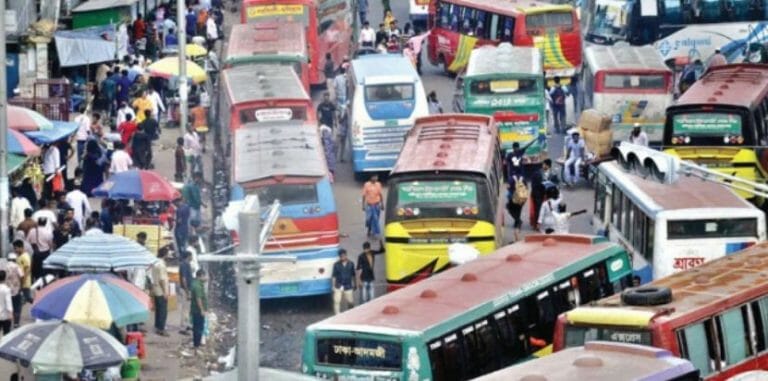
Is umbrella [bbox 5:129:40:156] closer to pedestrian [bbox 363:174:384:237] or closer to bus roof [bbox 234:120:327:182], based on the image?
bus roof [bbox 234:120:327:182]

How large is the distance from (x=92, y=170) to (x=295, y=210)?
5888 millimetres

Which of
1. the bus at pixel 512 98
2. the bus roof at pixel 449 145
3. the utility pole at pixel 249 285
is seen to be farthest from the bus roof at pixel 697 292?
the bus at pixel 512 98

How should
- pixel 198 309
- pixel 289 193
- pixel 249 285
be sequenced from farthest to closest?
1. pixel 289 193
2. pixel 198 309
3. pixel 249 285

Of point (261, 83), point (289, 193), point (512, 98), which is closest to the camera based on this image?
point (289, 193)

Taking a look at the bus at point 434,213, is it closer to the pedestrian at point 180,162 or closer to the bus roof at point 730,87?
the bus roof at point 730,87

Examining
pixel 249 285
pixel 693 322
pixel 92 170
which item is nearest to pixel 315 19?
pixel 92 170

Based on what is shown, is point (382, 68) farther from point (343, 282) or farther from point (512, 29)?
point (343, 282)

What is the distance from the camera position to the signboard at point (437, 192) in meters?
33.6

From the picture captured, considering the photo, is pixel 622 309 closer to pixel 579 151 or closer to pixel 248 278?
pixel 248 278

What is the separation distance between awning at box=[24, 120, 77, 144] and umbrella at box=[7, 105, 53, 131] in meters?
0.18

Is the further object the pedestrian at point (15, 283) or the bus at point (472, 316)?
the pedestrian at point (15, 283)

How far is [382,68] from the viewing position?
145 ft

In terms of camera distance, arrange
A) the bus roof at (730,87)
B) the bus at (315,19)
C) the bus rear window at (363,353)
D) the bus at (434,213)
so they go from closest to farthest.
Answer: the bus rear window at (363,353)
the bus at (434,213)
the bus roof at (730,87)
the bus at (315,19)

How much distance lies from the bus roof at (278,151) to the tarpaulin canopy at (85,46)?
10.1 meters
